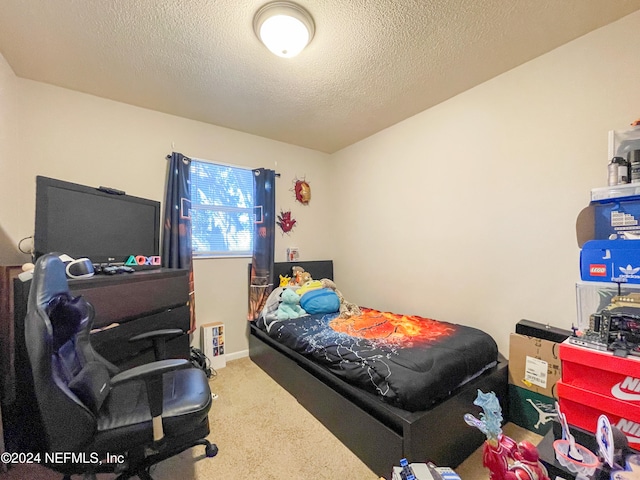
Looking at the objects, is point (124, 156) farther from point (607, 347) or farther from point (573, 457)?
point (607, 347)

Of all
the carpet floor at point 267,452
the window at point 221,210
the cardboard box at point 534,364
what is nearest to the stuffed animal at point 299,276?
the window at point 221,210

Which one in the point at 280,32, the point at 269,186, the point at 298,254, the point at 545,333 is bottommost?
the point at 545,333

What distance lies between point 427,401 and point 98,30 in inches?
111

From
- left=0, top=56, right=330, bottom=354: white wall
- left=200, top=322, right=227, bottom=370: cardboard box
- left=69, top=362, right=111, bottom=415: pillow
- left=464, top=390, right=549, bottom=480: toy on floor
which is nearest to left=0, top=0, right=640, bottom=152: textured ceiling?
left=0, top=56, right=330, bottom=354: white wall

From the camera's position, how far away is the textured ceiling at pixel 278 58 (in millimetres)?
1504

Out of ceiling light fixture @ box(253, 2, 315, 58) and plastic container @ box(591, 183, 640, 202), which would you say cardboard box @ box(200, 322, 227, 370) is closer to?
ceiling light fixture @ box(253, 2, 315, 58)

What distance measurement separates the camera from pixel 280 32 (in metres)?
1.57

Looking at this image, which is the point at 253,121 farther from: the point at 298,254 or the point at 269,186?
the point at 298,254

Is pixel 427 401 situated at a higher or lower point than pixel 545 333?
lower

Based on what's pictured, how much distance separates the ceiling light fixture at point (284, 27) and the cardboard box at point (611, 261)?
6.58ft

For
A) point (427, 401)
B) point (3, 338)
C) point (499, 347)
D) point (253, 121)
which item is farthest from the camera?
point (253, 121)

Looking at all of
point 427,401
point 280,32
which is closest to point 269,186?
point 280,32

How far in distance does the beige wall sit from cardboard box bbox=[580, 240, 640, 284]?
14.2 inches

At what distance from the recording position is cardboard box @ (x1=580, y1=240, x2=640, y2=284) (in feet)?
4.23
